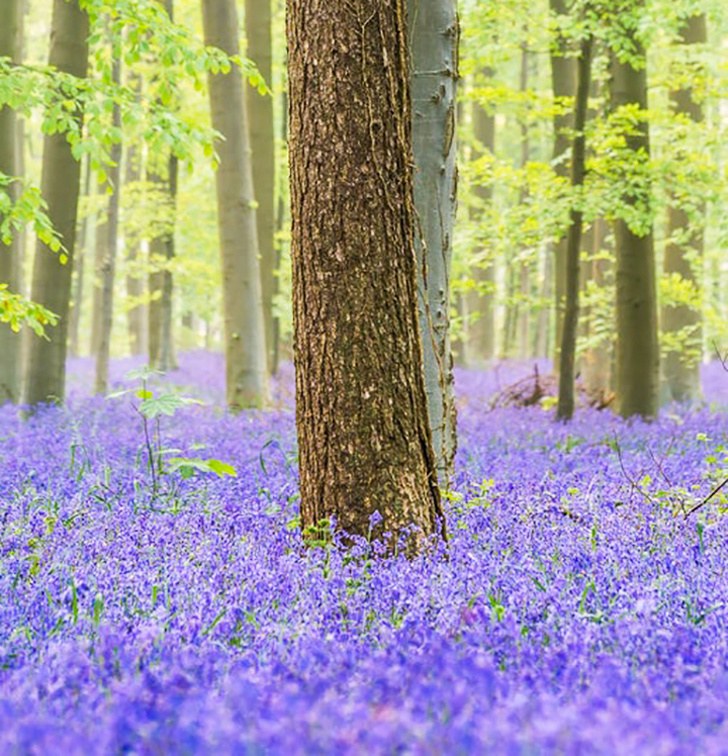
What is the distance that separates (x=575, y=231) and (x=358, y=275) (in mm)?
7650

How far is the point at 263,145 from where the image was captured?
16516 mm

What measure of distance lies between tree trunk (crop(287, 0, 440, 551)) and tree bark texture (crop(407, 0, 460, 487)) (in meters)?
1.23

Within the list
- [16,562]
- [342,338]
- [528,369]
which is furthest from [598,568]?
[528,369]

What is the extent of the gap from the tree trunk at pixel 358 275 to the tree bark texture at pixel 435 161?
4.05 ft

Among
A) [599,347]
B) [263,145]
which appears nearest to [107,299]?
[263,145]

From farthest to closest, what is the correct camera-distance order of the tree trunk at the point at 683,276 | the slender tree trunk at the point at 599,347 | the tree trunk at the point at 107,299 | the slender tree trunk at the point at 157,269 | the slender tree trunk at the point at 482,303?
the slender tree trunk at the point at 482,303, the slender tree trunk at the point at 157,269, the tree trunk at the point at 683,276, the slender tree trunk at the point at 599,347, the tree trunk at the point at 107,299

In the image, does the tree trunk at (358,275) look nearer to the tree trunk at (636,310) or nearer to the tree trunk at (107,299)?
the tree trunk at (636,310)

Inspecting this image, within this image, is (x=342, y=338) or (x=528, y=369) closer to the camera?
(x=342, y=338)

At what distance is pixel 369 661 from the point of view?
2322 mm

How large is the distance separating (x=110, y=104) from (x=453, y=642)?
5.86 metres

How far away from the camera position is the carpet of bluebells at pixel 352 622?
1.77 metres

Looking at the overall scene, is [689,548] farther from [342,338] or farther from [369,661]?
[369,661]

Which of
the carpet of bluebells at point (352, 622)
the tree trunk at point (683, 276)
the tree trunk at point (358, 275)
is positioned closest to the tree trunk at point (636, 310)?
the tree trunk at point (683, 276)

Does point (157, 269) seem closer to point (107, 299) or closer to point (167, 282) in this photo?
point (167, 282)
